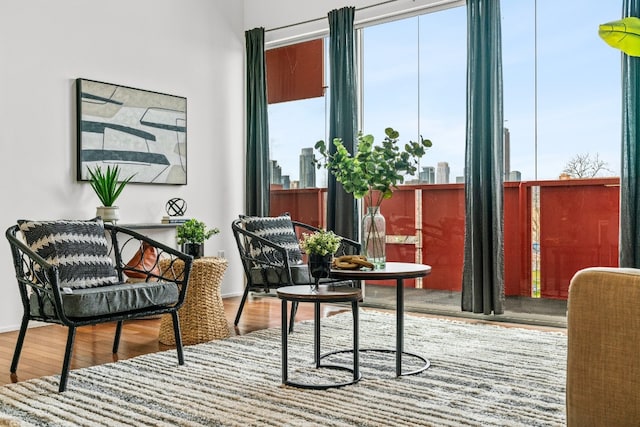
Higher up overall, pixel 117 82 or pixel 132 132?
pixel 117 82

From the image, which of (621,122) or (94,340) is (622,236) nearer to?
(621,122)

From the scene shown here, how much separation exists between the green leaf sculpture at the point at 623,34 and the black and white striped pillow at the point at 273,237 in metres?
2.40

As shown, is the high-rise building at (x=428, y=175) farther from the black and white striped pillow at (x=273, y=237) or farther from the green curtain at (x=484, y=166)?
the black and white striped pillow at (x=273, y=237)

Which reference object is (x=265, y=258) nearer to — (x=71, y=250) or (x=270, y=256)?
(x=270, y=256)

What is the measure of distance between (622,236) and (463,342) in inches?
49.8

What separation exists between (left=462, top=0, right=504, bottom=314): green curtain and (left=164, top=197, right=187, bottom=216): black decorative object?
2.41 metres

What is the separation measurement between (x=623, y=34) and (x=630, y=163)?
0.90 m

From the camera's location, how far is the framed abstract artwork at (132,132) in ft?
15.7

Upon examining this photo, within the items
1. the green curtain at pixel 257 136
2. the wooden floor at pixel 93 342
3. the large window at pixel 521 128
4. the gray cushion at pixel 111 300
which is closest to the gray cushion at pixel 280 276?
the wooden floor at pixel 93 342

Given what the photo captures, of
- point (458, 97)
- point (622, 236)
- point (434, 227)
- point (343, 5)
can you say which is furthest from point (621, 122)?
point (343, 5)

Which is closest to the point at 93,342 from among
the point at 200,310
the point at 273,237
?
the point at 200,310

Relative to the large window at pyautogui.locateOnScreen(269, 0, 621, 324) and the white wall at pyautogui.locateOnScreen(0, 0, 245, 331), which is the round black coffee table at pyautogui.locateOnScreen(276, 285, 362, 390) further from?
the white wall at pyautogui.locateOnScreen(0, 0, 245, 331)

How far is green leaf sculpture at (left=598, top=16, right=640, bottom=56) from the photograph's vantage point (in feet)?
11.4

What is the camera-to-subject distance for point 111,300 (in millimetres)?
2953
